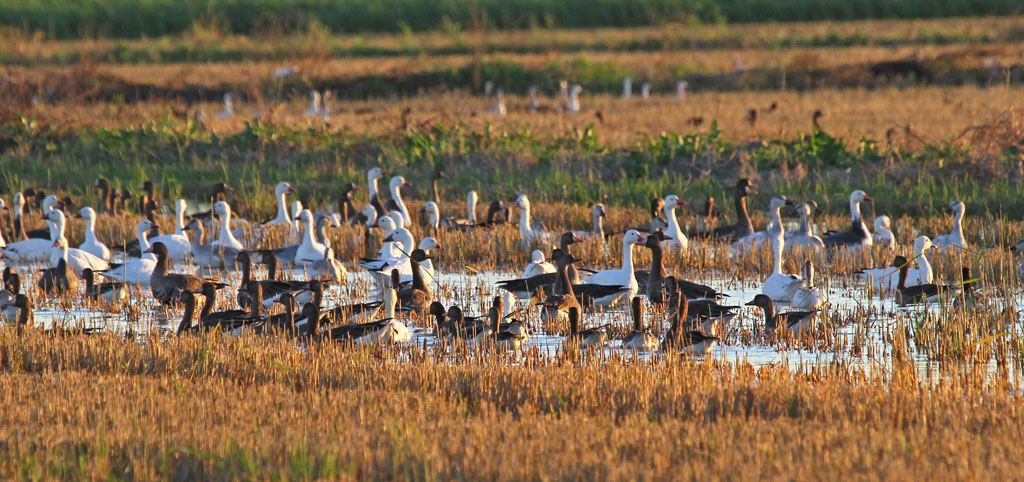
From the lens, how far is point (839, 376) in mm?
6793

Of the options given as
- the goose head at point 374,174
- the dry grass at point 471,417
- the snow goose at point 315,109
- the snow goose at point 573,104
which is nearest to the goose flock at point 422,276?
the goose head at point 374,174

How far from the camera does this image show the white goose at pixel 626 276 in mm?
10539

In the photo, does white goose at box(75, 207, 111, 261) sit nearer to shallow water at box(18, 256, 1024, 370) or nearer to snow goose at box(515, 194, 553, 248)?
shallow water at box(18, 256, 1024, 370)

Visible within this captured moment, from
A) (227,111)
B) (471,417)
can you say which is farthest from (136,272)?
(227,111)

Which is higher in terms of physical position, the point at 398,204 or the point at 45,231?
the point at 398,204

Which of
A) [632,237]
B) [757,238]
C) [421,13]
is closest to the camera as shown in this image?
[632,237]

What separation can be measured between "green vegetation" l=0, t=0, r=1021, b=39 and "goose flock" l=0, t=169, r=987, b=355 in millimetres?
28986

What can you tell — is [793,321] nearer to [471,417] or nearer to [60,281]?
[471,417]

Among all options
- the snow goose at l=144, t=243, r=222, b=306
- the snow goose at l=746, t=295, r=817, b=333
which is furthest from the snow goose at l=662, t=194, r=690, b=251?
the snow goose at l=144, t=243, r=222, b=306

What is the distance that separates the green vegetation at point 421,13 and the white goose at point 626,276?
32.2 metres

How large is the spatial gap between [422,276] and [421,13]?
1448 inches

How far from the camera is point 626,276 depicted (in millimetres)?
10664

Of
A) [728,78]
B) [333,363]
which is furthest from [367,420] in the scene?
[728,78]

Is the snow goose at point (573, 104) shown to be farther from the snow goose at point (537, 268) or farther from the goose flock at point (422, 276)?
the snow goose at point (537, 268)
